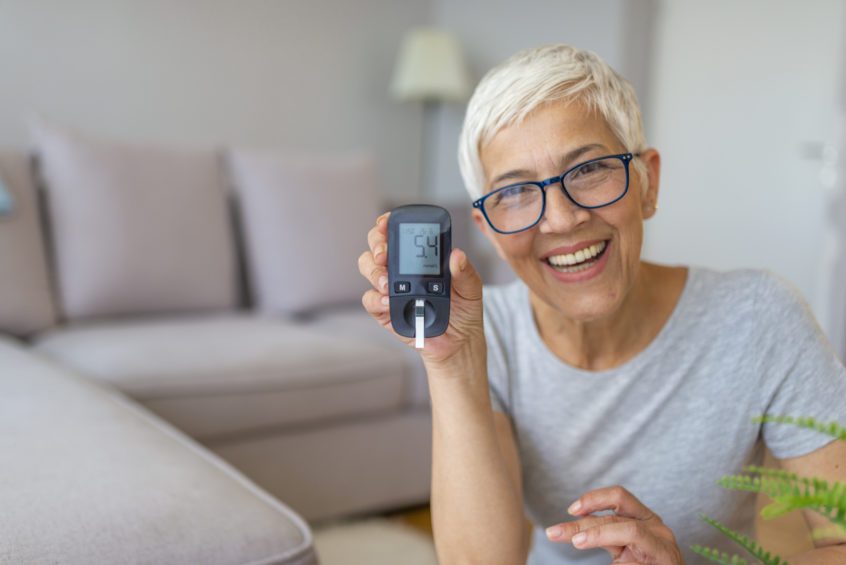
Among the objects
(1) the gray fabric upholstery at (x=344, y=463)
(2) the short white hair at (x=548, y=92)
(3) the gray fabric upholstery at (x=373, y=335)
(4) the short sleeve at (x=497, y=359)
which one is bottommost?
(1) the gray fabric upholstery at (x=344, y=463)

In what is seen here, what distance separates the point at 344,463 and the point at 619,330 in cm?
114

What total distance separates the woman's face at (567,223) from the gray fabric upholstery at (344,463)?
109 centimetres

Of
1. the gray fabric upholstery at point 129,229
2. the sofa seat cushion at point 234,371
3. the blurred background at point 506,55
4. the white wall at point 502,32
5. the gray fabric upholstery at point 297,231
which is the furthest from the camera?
the white wall at point 502,32

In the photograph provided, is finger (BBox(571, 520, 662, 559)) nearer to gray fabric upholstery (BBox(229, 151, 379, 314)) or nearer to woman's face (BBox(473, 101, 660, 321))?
woman's face (BBox(473, 101, 660, 321))

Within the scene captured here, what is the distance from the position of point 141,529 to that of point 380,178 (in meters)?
3.18

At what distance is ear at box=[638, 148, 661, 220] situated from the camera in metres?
0.94

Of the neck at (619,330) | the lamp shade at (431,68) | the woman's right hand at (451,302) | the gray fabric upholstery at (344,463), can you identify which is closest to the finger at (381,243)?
the woman's right hand at (451,302)

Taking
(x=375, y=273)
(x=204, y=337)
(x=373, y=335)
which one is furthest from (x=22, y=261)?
(x=375, y=273)

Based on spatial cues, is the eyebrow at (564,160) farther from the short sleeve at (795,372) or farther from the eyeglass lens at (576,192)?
the short sleeve at (795,372)

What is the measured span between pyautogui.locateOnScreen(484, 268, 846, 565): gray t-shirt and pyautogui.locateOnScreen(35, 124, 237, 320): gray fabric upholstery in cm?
151

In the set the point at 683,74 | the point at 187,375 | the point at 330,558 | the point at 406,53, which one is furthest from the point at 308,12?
the point at 330,558

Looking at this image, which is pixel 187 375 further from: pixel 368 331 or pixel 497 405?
pixel 497 405

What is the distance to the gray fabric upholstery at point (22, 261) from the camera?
2043mm

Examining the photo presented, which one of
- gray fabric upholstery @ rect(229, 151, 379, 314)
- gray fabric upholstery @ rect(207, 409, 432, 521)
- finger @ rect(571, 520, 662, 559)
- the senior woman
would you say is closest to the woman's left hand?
finger @ rect(571, 520, 662, 559)
